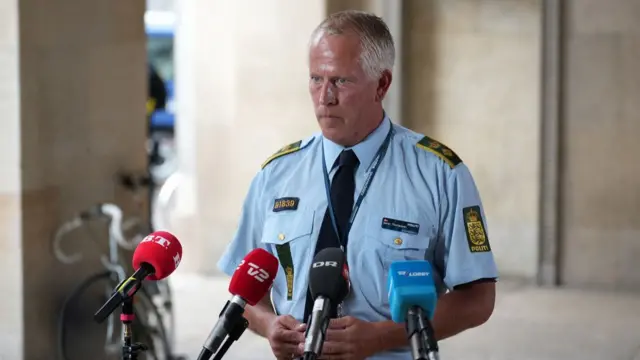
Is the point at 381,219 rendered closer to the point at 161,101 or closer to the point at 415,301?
the point at 415,301

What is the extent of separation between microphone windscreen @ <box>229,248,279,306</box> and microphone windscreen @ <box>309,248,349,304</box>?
162 mm

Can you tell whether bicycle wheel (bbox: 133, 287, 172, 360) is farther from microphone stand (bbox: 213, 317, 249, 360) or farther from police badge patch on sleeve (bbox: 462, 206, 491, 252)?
microphone stand (bbox: 213, 317, 249, 360)

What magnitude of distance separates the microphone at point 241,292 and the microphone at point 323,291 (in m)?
0.17

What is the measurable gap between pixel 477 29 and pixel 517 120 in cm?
84

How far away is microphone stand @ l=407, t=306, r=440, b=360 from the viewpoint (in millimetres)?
1655

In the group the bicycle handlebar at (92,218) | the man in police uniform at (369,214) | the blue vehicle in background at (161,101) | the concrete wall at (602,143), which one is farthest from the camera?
the blue vehicle in background at (161,101)

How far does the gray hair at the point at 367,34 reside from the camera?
2420 mm

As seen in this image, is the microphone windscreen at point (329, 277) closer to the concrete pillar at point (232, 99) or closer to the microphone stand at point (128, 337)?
the microphone stand at point (128, 337)

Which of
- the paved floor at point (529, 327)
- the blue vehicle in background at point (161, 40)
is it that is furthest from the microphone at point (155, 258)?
the blue vehicle in background at point (161, 40)

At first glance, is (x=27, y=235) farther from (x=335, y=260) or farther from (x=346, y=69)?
(x=335, y=260)

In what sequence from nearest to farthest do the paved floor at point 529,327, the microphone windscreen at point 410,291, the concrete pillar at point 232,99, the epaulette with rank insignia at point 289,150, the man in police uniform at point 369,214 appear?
the microphone windscreen at point 410,291
the man in police uniform at point 369,214
the epaulette with rank insignia at point 289,150
the paved floor at point 529,327
the concrete pillar at point 232,99

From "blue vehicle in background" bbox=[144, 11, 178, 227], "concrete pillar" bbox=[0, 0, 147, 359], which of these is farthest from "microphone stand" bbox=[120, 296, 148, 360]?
"blue vehicle in background" bbox=[144, 11, 178, 227]

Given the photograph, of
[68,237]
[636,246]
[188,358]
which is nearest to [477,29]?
[636,246]

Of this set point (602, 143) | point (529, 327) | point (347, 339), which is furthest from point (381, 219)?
point (602, 143)
